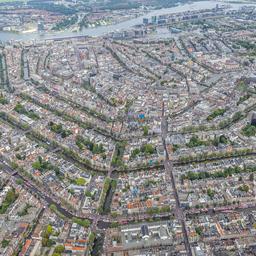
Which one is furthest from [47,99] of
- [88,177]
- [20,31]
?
[20,31]

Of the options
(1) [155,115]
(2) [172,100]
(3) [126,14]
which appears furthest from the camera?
(3) [126,14]

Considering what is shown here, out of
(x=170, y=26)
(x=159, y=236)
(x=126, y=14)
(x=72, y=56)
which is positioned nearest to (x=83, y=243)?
(x=159, y=236)

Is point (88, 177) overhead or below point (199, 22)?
below

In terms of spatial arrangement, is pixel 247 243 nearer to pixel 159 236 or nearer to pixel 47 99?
pixel 159 236

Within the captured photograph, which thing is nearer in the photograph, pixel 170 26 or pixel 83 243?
pixel 83 243

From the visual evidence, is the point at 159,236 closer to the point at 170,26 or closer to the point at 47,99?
the point at 47,99

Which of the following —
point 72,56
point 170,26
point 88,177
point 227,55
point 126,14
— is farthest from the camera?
point 126,14

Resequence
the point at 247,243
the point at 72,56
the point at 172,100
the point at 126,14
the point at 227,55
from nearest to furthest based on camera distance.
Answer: the point at 247,243, the point at 172,100, the point at 227,55, the point at 72,56, the point at 126,14

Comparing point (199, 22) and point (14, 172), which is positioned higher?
point (199, 22)

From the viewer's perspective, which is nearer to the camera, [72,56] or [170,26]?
[72,56]
